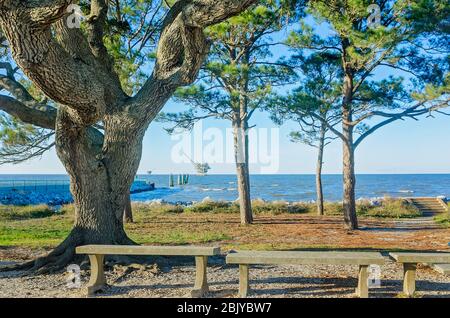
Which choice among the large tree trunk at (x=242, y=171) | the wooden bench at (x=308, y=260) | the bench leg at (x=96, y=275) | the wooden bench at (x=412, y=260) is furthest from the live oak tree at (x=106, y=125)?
the large tree trunk at (x=242, y=171)

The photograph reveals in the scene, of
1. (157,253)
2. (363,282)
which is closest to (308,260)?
(363,282)

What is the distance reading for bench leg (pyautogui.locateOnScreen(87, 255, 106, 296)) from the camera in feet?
15.7

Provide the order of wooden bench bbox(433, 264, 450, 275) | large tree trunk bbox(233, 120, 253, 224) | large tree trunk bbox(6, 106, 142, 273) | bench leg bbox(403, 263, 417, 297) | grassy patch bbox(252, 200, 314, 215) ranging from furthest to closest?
grassy patch bbox(252, 200, 314, 215), large tree trunk bbox(233, 120, 253, 224), large tree trunk bbox(6, 106, 142, 273), bench leg bbox(403, 263, 417, 297), wooden bench bbox(433, 264, 450, 275)

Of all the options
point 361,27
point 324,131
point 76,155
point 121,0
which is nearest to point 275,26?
point 361,27

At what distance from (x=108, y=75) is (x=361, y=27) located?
23.3ft

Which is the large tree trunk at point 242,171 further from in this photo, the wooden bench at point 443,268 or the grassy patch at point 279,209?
the wooden bench at point 443,268

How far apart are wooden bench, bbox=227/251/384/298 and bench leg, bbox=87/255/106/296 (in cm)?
152

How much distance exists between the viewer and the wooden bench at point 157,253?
15.1 ft

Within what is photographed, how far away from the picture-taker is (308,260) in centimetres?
425

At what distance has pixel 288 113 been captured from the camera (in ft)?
36.3

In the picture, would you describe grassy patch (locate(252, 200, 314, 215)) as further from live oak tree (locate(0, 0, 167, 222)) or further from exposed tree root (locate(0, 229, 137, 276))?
exposed tree root (locate(0, 229, 137, 276))

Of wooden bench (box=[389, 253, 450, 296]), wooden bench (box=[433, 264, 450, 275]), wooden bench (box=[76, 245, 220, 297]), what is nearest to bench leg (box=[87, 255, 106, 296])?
wooden bench (box=[76, 245, 220, 297])

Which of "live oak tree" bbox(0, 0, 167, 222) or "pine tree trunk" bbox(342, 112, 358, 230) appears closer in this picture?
"live oak tree" bbox(0, 0, 167, 222)

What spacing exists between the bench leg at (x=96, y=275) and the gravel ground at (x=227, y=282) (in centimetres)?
11
